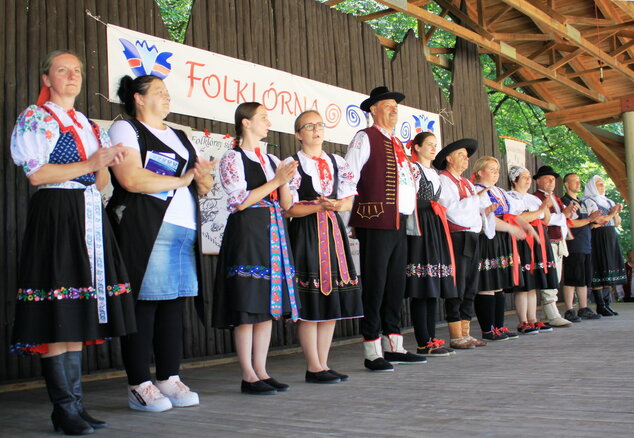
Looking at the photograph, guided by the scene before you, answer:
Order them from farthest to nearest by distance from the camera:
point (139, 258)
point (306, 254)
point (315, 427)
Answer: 1. point (306, 254)
2. point (139, 258)
3. point (315, 427)

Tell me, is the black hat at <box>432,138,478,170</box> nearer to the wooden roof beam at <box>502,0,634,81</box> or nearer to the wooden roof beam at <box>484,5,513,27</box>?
the wooden roof beam at <box>502,0,634,81</box>

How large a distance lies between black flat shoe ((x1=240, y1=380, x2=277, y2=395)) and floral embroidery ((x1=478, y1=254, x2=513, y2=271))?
93.6 inches

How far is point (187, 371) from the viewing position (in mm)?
4172

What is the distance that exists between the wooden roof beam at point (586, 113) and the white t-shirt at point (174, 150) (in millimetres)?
9639

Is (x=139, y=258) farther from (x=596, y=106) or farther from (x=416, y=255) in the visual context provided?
(x=596, y=106)

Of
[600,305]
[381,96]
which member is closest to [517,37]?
[600,305]

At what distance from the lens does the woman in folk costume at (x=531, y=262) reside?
5344 millimetres

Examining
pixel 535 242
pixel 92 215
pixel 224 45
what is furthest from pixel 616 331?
pixel 92 215

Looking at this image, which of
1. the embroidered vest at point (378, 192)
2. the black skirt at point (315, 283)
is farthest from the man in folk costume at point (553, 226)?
the black skirt at point (315, 283)

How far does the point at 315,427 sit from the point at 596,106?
10145 mm

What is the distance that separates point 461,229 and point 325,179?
5.04 feet

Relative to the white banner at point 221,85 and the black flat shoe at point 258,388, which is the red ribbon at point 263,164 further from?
the white banner at point 221,85

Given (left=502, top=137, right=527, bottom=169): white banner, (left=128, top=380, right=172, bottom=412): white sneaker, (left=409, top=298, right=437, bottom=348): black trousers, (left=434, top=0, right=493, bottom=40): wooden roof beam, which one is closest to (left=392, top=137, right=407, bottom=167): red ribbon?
(left=409, top=298, right=437, bottom=348): black trousers

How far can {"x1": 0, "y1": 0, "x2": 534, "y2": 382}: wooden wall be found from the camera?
3807 mm
